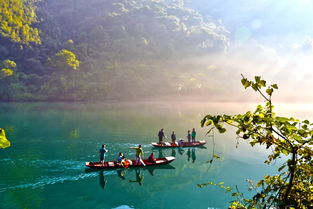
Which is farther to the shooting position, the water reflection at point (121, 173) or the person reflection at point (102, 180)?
the water reflection at point (121, 173)

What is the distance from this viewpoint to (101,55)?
114 metres

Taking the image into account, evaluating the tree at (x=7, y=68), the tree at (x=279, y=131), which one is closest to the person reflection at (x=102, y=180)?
the tree at (x=279, y=131)

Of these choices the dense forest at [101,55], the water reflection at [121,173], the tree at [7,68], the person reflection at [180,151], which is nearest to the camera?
the water reflection at [121,173]

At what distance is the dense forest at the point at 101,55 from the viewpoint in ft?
308

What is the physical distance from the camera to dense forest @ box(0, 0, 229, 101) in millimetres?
93938

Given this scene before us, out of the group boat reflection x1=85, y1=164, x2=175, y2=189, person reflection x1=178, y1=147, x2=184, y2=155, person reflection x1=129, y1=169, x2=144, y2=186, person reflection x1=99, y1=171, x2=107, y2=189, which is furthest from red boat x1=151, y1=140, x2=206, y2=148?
person reflection x1=99, y1=171, x2=107, y2=189

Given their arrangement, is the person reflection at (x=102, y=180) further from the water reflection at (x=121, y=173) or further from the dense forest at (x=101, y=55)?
the dense forest at (x=101, y=55)

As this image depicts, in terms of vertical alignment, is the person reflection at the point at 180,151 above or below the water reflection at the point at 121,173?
above

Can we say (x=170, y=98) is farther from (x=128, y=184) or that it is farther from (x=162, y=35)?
(x=128, y=184)

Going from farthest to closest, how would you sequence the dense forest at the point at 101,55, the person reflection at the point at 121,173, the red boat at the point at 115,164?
1. the dense forest at the point at 101,55
2. the red boat at the point at 115,164
3. the person reflection at the point at 121,173

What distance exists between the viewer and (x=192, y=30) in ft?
490

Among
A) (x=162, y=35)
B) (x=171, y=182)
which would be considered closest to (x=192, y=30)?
(x=162, y=35)

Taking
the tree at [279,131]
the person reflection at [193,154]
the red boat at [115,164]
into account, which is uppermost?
the tree at [279,131]

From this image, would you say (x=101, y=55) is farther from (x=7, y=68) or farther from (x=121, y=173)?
(x=121, y=173)
